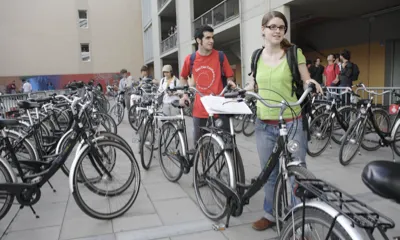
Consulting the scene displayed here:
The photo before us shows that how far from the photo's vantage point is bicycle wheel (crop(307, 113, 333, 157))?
5590 mm

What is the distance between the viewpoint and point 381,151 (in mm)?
5781

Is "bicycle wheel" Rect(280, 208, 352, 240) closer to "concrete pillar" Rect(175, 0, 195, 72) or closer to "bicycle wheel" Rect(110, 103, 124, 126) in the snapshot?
"bicycle wheel" Rect(110, 103, 124, 126)

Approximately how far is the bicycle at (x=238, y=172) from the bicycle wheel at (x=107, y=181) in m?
0.68

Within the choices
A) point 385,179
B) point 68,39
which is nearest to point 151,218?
point 385,179

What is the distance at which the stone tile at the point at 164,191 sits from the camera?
4008 mm

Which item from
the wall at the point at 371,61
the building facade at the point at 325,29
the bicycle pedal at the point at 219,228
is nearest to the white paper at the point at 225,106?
the bicycle pedal at the point at 219,228

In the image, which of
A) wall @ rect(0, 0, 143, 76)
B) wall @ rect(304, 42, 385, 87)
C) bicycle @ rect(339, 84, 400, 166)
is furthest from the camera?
wall @ rect(0, 0, 143, 76)

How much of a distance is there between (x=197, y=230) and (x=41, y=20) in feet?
94.6

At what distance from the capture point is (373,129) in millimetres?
5266

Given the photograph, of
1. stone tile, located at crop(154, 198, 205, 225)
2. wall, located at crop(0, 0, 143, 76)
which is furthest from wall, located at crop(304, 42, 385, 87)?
wall, located at crop(0, 0, 143, 76)

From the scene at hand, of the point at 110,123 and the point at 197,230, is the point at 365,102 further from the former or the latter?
the point at 110,123

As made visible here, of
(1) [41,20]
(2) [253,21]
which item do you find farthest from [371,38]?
(1) [41,20]

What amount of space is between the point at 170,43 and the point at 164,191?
18.1 meters

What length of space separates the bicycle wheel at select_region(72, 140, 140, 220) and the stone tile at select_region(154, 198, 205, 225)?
1.16 ft
